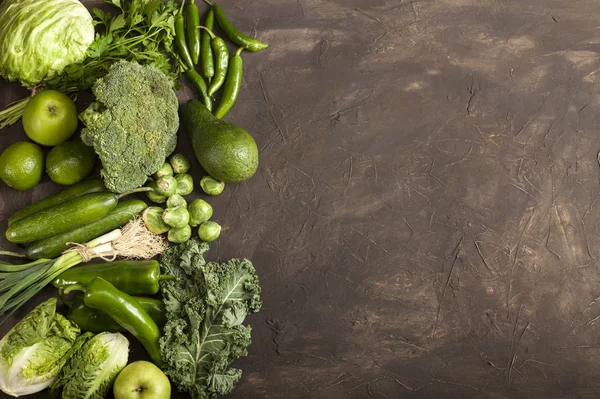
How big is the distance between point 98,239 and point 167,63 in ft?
3.61

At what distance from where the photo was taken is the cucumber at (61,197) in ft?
10.5

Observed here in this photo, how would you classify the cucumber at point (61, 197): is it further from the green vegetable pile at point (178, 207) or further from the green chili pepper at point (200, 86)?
the green chili pepper at point (200, 86)

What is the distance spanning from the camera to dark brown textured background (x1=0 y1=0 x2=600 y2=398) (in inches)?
131

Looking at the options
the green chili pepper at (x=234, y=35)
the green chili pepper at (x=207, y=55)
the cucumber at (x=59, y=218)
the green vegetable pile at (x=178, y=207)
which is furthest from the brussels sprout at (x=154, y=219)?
the green chili pepper at (x=234, y=35)

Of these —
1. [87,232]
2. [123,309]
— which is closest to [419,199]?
[123,309]

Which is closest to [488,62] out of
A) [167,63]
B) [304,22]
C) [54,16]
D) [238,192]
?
[304,22]

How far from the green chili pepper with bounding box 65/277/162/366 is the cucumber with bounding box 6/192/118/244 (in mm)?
340

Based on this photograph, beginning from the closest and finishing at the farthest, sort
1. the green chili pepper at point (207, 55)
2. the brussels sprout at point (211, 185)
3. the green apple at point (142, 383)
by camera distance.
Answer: the green apple at point (142, 383) < the brussels sprout at point (211, 185) < the green chili pepper at point (207, 55)

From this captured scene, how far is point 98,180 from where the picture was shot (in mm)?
3238

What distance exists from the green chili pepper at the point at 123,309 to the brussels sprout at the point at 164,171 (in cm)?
66

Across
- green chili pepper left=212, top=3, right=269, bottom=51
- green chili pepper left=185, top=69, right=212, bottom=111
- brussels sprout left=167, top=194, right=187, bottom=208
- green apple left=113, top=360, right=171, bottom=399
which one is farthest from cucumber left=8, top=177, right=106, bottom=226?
green chili pepper left=212, top=3, right=269, bottom=51

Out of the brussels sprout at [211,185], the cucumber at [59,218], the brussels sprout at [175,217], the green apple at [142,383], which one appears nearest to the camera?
the green apple at [142,383]

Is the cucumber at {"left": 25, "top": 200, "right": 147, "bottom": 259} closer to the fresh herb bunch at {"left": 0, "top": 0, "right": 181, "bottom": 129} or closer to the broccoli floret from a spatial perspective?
the broccoli floret

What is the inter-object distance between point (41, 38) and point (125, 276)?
4.53ft
